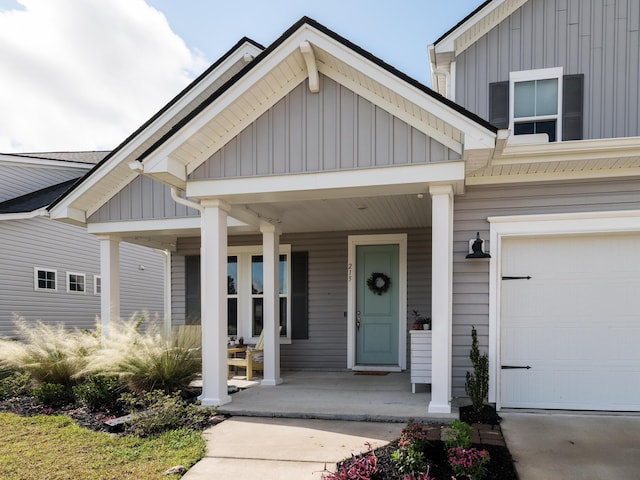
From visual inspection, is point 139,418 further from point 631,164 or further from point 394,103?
point 631,164

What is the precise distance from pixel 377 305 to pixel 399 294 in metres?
0.46

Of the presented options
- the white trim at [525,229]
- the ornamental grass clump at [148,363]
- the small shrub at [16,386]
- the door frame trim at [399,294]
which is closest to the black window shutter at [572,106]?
the white trim at [525,229]

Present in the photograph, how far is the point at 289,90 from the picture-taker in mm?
5184

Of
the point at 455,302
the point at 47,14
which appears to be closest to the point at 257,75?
the point at 455,302

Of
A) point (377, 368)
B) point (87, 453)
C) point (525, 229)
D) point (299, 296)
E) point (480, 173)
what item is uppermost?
point (480, 173)

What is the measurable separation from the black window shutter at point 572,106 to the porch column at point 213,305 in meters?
4.70

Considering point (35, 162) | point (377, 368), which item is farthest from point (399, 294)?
point (35, 162)

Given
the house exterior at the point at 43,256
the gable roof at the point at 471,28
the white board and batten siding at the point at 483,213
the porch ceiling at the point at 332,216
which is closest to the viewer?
the white board and batten siding at the point at 483,213

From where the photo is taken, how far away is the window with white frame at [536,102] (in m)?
6.42

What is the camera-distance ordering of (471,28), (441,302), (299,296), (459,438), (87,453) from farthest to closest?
(299,296), (471,28), (441,302), (87,453), (459,438)

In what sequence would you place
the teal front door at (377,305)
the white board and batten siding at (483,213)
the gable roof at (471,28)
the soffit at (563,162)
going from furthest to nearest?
the teal front door at (377,305) < the gable roof at (471,28) < the white board and batten siding at (483,213) < the soffit at (563,162)

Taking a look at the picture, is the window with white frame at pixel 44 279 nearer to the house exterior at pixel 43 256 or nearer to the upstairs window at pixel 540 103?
the house exterior at pixel 43 256

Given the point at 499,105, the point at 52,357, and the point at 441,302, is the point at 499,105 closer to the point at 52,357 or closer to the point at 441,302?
the point at 441,302

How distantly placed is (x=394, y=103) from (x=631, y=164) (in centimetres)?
267
